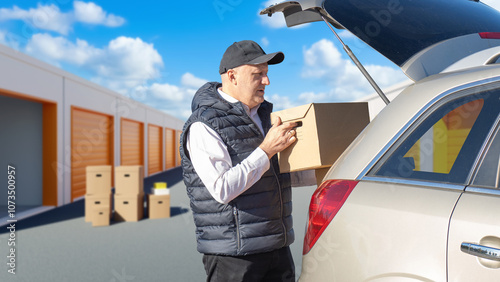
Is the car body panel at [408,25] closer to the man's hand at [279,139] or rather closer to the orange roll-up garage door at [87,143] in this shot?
the man's hand at [279,139]

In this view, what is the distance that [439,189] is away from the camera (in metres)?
1.38

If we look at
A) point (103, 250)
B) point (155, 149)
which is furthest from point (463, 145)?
point (155, 149)

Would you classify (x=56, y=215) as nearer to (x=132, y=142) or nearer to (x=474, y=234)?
(x=474, y=234)

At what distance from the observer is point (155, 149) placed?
23953 mm

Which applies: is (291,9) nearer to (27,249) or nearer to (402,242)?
(402,242)

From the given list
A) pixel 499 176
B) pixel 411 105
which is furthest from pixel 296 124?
pixel 499 176

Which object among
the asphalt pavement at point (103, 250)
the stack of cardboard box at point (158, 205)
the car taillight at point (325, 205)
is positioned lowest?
the asphalt pavement at point (103, 250)

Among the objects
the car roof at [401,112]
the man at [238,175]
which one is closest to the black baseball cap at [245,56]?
the man at [238,175]

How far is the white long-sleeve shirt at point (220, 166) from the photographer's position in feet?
6.21

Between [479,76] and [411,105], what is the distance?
249mm

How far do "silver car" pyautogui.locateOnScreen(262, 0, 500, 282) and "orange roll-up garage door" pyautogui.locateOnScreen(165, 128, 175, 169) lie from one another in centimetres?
2609

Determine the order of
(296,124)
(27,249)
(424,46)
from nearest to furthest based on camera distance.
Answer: (424,46)
(296,124)
(27,249)

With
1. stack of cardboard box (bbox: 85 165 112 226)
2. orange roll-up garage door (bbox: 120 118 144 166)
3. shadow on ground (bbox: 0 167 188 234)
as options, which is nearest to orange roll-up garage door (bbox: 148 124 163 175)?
orange roll-up garage door (bbox: 120 118 144 166)

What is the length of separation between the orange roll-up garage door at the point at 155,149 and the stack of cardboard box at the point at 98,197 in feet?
44.8
